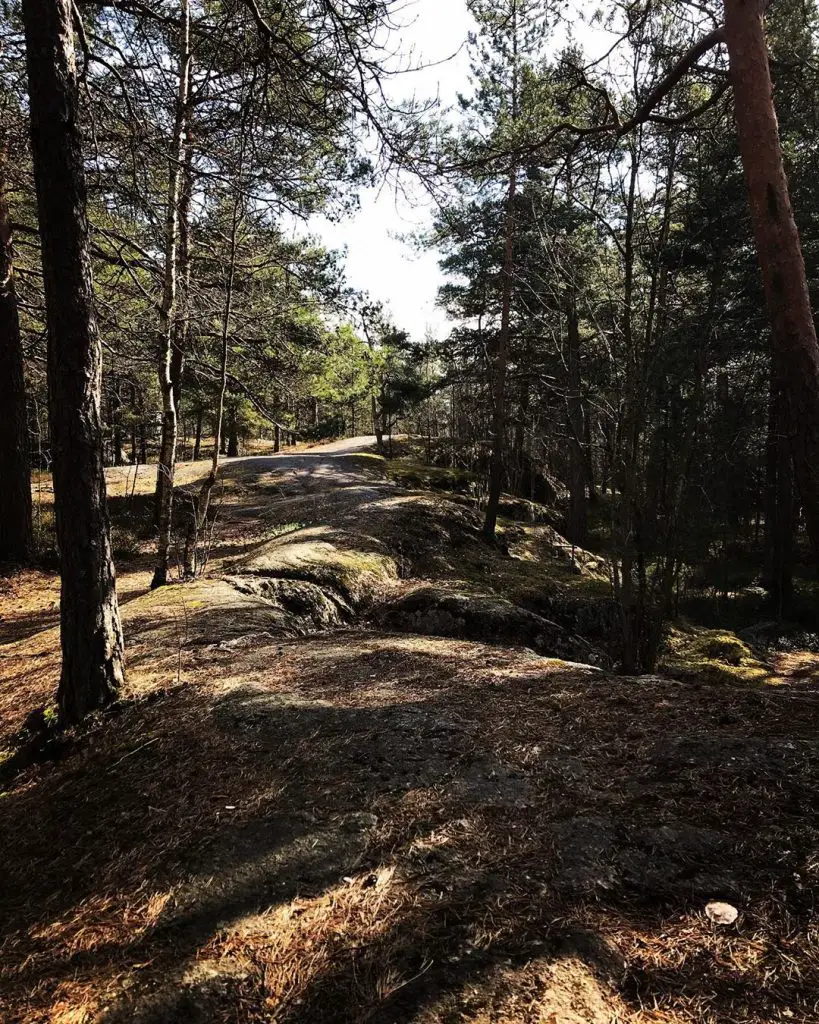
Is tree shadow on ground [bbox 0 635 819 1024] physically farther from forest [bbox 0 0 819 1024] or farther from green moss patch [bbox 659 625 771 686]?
green moss patch [bbox 659 625 771 686]

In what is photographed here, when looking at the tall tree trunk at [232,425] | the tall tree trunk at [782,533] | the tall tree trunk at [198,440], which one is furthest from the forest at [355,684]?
the tall tree trunk at [232,425]

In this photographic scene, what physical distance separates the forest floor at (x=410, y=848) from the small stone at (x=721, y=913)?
2cm

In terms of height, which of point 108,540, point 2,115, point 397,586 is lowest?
point 397,586

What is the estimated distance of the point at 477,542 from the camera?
12273 mm

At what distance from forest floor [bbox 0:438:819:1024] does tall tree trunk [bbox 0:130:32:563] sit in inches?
217

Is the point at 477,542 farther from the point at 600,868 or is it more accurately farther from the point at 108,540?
the point at 600,868

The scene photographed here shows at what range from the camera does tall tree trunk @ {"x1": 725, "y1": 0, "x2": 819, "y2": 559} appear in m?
4.02

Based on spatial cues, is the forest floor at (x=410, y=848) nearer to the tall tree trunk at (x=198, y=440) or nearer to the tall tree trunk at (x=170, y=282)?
the tall tree trunk at (x=170, y=282)

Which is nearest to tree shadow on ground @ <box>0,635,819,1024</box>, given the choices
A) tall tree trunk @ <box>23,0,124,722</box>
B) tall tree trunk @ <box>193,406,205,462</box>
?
tall tree trunk @ <box>23,0,124,722</box>

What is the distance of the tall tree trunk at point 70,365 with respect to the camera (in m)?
3.15

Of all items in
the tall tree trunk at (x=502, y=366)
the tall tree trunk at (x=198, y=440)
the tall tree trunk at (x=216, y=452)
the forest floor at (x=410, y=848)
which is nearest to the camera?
the forest floor at (x=410, y=848)

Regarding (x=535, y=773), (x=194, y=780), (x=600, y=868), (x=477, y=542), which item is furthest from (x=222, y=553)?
(x=600, y=868)

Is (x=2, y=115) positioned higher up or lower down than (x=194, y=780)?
higher up

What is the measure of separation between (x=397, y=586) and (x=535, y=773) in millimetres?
5997
